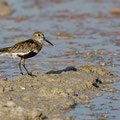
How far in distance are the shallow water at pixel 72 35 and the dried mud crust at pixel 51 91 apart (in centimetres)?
39

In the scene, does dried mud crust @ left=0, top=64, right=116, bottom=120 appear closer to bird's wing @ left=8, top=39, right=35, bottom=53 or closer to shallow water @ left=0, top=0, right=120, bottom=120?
shallow water @ left=0, top=0, right=120, bottom=120

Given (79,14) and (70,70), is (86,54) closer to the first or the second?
(70,70)

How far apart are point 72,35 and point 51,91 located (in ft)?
28.7

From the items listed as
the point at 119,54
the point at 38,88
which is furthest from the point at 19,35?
the point at 38,88

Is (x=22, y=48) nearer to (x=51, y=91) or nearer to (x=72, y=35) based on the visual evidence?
(x=51, y=91)

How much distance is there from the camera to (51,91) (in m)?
9.11

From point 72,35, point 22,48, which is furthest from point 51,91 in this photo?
point 72,35

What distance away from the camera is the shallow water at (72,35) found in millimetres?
9719

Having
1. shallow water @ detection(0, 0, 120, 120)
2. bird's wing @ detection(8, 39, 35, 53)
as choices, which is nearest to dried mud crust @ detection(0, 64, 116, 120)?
shallow water @ detection(0, 0, 120, 120)

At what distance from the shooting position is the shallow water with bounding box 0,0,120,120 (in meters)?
9.72

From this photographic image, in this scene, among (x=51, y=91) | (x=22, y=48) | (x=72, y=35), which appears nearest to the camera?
(x=51, y=91)

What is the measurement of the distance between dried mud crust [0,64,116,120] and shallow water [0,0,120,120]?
386 mm

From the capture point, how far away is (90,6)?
26.2m

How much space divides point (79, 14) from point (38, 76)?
43.3 feet
